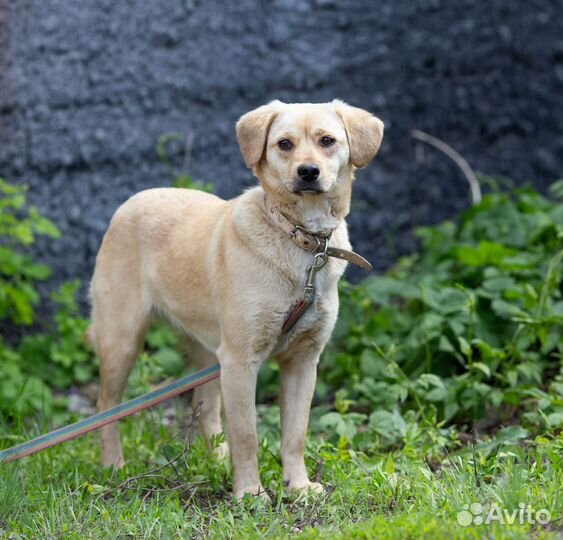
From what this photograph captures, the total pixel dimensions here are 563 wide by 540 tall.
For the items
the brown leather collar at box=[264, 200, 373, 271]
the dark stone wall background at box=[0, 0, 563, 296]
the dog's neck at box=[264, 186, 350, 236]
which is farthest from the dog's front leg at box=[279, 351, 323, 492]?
the dark stone wall background at box=[0, 0, 563, 296]

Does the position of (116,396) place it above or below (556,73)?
below

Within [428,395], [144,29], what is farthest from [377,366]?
[144,29]

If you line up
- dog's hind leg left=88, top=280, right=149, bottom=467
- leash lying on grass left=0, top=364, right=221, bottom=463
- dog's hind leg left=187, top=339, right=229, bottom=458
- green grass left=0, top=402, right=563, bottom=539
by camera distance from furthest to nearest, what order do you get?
1. dog's hind leg left=187, top=339, right=229, bottom=458
2. dog's hind leg left=88, top=280, right=149, bottom=467
3. leash lying on grass left=0, top=364, right=221, bottom=463
4. green grass left=0, top=402, right=563, bottom=539

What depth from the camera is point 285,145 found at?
3885 millimetres

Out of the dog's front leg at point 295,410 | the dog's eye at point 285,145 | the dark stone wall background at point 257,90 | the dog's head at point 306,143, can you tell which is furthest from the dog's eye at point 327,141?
the dark stone wall background at point 257,90

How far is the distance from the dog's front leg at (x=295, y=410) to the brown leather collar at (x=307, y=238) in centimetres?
49

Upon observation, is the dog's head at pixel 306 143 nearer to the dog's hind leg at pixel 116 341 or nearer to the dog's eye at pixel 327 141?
the dog's eye at pixel 327 141

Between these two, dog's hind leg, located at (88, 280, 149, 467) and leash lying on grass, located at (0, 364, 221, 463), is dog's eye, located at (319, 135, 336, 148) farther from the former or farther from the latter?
dog's hind leg, located at (88, 280, 149, 467)

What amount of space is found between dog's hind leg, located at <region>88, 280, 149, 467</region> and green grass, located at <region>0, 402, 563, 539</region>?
0.15 meters

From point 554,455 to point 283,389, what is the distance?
1219mm

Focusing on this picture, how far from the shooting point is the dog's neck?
3.91 metres

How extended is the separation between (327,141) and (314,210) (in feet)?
0.98

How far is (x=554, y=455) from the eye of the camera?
388 cm

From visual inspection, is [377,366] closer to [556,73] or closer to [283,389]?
[283,389]
